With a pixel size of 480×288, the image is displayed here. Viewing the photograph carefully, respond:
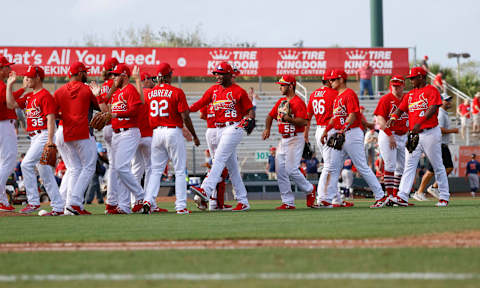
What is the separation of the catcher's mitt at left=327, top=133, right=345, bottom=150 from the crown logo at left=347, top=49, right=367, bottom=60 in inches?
807

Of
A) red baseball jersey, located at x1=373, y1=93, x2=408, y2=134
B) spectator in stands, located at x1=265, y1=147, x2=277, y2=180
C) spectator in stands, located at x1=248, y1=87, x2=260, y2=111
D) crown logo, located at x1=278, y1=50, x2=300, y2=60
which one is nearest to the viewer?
red baseball jersey, located at x1=373, y1=93, x2=408, y2=134

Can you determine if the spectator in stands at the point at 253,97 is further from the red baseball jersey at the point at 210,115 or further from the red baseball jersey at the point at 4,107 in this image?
the red baseball jersey at the point at 4,107

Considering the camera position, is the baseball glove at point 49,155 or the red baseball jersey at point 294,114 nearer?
the baseball glove at point 49,155

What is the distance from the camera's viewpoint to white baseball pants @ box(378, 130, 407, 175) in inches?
538

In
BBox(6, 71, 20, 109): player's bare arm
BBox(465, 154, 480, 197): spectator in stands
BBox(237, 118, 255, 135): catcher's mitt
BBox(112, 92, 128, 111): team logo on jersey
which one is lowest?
BBox(465, 154, 480, 197): spectator in stands

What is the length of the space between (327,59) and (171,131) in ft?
71.9

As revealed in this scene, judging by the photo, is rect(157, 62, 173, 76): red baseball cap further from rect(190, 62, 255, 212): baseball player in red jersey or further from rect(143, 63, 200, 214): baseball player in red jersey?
rect(190, 62, 255, 212): baseball player in red jersey

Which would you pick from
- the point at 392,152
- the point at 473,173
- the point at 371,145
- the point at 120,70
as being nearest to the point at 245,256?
the point at 120,70

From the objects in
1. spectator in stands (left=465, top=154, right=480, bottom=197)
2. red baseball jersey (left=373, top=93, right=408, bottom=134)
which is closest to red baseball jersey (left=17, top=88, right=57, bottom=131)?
red baseball jersey (left=373, top=93, right=408, bottom=134)

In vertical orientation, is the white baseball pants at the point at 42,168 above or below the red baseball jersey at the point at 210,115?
below

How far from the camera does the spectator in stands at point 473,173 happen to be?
25.4 meters

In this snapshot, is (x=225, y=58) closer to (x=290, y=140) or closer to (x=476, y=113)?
(x=476, y=113)

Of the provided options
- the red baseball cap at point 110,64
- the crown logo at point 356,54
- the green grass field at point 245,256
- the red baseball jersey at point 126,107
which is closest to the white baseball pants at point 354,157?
the green grass field at point 245,256

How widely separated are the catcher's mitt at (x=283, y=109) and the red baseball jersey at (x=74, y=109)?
10.8 ft
